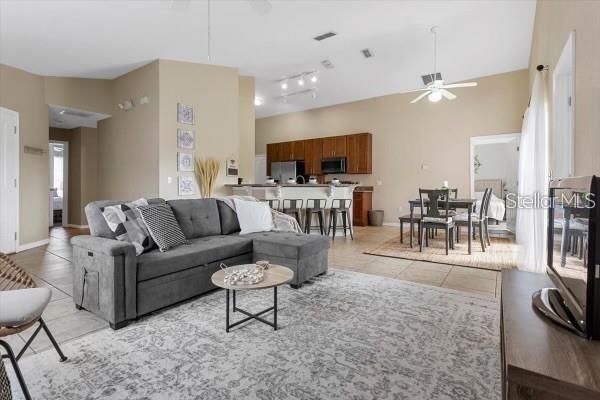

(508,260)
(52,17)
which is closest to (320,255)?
(508,260)

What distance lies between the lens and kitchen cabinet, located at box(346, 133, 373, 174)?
7797 mm

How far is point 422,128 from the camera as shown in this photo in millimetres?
7152

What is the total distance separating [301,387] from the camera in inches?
60.7

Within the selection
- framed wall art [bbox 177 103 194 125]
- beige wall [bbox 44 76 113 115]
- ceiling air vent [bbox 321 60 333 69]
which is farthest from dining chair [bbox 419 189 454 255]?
beige wall [bbox 44 76 113 115]

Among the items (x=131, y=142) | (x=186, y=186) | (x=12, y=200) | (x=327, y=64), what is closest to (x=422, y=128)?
(x=327, y=64)

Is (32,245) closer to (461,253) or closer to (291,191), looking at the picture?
(291,191)

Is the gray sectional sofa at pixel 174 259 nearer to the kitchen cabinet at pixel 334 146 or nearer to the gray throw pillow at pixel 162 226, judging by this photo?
the gray throw pillow at pixel 162 226

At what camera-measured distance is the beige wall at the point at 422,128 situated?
621 cm

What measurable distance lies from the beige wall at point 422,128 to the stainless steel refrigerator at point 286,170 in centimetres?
109

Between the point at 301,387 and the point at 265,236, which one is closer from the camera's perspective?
the point at 301,387

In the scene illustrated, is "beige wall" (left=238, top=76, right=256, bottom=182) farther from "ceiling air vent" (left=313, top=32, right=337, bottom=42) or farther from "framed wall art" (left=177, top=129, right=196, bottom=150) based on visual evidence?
"ceiling air vent" (left=313, top=32, right=337, bottom=42)

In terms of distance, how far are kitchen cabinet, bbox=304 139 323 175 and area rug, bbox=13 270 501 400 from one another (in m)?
6.31

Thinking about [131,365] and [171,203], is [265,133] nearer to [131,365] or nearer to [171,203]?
[171,203]

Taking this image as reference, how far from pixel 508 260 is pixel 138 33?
19.8 feet
